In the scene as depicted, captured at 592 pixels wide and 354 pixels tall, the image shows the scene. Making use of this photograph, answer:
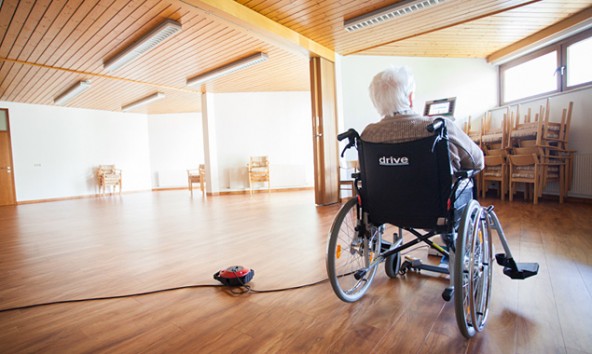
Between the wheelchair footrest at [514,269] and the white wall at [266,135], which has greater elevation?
the white wall at [266,135]

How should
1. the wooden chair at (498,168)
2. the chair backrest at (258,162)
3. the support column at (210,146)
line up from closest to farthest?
the wooden chair at (498,168) < the support column at (210,146) < the chair backrest at (258,162)

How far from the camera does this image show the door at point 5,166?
317 inches

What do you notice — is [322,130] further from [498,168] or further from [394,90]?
[394,90]

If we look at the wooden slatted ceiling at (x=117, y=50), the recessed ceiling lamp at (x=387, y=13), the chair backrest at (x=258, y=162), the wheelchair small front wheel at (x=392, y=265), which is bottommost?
the wheelchair small front wheel at (x=392, y=265)

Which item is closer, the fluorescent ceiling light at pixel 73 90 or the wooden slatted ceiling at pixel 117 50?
the wooden slatted ceiling at pixel 117 50

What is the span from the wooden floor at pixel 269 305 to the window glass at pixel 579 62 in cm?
269

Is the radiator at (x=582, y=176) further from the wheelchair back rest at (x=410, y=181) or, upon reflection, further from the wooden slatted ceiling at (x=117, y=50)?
the wooden slatted ceiling at (x=117, y=50)

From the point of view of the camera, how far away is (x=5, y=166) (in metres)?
8.10

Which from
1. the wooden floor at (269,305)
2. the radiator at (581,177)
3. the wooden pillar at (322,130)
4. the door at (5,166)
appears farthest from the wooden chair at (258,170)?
the door at (5,166)

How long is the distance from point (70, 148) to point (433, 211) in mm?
11099

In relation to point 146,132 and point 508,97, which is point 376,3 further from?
point 146,132

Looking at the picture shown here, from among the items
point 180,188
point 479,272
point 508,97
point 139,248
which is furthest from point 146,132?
point 479,272

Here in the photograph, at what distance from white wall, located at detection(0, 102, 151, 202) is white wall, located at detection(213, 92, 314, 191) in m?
4.27

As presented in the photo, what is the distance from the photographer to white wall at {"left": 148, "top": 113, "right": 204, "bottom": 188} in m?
11.2
